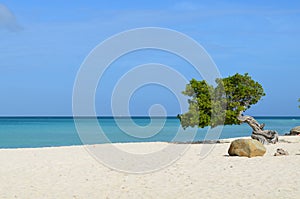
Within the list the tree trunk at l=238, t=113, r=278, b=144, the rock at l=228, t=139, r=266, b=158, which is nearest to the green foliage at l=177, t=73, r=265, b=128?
the tree trunk at l=238, t=113, r=278, b=144

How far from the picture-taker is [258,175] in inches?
668

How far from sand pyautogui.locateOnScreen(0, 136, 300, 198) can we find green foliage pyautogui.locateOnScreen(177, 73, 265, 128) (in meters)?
10.0

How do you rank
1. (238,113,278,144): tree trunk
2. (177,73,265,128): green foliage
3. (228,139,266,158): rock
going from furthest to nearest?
(177,73,265,128): green foliage, (238,113,278,144): tree trunk, (228,139,266,158): rock

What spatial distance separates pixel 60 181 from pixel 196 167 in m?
6.39

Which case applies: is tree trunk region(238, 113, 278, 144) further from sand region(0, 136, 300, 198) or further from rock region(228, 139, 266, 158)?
sand region(0, 136, 300, 198)

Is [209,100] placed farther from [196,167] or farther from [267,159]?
[196,167]

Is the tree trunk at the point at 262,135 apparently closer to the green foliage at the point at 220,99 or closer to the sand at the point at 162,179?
the green foliage at the point at 220,99

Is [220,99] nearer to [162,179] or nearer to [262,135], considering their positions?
[262,135]

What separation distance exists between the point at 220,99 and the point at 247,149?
35.5ft

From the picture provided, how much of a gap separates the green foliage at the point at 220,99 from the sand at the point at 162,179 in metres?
10.0

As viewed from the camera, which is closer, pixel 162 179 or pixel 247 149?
pixel 162 179

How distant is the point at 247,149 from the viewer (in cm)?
2336

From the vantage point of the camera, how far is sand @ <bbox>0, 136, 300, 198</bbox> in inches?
552

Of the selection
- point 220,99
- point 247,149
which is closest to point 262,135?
point 220,99
